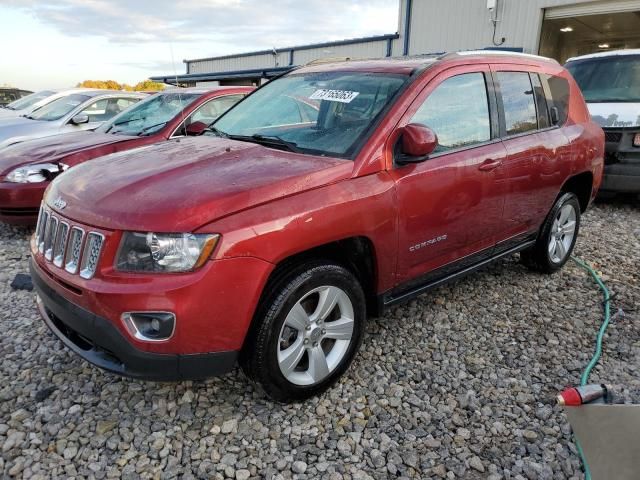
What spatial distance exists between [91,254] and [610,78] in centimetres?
776

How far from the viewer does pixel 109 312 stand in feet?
7.16

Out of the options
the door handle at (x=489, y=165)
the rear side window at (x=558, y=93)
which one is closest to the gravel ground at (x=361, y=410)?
the door handle at (x=489, y=165)

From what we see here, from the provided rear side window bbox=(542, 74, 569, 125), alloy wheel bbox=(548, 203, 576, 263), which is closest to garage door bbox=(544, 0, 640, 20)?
rear side window bbox=(542, 74, 569, 125)

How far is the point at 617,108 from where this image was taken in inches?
266

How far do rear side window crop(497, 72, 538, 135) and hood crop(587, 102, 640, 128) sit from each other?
3.58 m

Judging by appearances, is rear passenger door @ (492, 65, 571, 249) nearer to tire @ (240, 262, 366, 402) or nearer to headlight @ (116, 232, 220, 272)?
tire @ (240, 262, 366, 402)

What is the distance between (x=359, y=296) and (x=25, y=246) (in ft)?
13.7

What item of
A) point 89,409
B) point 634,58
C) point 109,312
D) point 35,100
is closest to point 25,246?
point 89,409

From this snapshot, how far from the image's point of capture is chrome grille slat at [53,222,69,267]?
8.04 feet

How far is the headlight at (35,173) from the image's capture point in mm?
5066

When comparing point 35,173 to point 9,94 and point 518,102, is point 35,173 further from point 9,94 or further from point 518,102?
point 9,94

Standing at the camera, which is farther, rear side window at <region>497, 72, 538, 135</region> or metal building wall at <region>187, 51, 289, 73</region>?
metal building wall at <region>187, 51, 289, 73</region>

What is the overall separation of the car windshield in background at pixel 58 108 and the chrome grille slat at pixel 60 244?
6430mm

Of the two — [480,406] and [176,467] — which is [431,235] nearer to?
[480,406]
